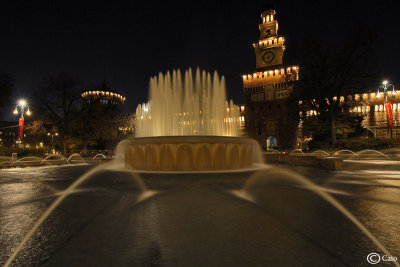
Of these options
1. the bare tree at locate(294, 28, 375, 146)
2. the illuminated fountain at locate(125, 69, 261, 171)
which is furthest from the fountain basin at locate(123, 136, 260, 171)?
the bare tree at locate(294, 28, 375, 146)

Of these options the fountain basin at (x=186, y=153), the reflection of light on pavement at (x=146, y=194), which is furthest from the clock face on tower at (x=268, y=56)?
the reflection of light on pavement at (x=146, y=194)

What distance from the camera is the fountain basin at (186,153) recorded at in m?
10.3

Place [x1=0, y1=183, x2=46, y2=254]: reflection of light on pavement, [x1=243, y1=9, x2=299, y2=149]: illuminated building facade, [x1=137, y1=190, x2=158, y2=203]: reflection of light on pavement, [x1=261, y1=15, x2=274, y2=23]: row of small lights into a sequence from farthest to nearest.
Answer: [x1=261, y1=15, x2=274, y2=23]: row of small lights
[x1=243, y1=9, x2=299, y2=149]: illuminated building facade
[x1=137, y1=190, x2=158, y2=203]: reflection of light on pavement
[x1=0, y1=183, x2=46, y2=254]: reflection of light on pavement

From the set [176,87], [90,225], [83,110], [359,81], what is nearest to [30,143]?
[83,110]

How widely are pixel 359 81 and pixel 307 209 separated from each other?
97.0 ft

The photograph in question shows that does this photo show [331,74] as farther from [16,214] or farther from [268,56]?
[268,56]

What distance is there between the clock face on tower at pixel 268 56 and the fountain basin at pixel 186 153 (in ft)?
221

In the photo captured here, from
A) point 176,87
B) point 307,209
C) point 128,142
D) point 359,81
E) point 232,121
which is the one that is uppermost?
point 359,81

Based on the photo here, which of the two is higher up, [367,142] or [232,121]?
[232,121]

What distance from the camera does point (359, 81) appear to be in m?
27.1

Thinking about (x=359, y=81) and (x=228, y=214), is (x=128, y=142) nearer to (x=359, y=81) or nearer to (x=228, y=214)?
(x=228, y=214)

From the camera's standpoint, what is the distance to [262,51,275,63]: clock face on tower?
231 feet

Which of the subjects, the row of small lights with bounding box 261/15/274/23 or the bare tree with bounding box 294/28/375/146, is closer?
the bare tree with bounding box 294/28/375/146

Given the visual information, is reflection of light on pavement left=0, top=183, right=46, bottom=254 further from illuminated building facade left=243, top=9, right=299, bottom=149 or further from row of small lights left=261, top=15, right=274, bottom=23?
row of small lights left=261, top=15, right=274, bottom=23
